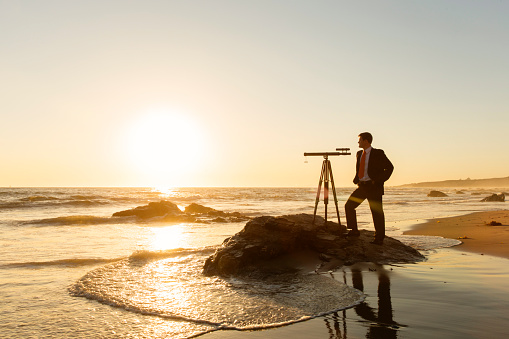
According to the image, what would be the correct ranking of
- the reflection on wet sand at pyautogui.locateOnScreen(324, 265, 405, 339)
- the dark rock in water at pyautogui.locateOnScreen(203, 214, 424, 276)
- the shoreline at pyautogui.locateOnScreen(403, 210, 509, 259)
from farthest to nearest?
the shoreline at pyautogui.locateOnScreen(403, 210, 509, 259) → the dark rock in water at pyautogui.locateOnScreen(203, 214, 424, 276) → the reflection on wet sand at pyautogui.locateOnScreen(324, 265, 405, 339)

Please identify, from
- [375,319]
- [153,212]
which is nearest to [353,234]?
[375,319]

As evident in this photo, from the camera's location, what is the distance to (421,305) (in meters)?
4.49

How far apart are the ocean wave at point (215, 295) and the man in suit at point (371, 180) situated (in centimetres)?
224

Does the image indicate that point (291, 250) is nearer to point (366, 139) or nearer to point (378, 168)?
point (378, 168)

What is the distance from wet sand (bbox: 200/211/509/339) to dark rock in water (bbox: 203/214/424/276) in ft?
1.46

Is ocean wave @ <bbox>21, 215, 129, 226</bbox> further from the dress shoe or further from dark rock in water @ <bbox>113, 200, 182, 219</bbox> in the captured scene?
the dress shoe

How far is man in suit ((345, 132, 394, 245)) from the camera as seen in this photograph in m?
7.74

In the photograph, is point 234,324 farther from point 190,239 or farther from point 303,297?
point 190,239

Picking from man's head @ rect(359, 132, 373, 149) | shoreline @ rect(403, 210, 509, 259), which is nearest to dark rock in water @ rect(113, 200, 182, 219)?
shoreline @ rect(403, 210, 509, 259)

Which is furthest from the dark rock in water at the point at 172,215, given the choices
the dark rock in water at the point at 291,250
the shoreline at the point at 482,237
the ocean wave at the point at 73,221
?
the dark rock in water at the point at 291,250

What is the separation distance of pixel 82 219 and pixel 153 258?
13884 mm

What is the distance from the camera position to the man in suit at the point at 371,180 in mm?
7738

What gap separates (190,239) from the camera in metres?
12.7

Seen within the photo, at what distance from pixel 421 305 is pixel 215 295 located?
8.79 ft
